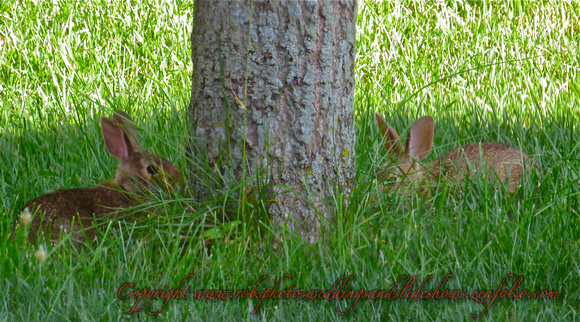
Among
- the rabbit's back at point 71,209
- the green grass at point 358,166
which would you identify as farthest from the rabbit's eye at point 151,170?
the rabbit's back at point 71,209

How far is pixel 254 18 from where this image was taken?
3.62m

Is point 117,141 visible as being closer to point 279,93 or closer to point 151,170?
point 151,170

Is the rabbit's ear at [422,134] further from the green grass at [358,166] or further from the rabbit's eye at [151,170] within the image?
the rabbit's eye at [151,170]

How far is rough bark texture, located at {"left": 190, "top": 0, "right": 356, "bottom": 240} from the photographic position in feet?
11.9

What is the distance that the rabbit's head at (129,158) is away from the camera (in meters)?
4.61

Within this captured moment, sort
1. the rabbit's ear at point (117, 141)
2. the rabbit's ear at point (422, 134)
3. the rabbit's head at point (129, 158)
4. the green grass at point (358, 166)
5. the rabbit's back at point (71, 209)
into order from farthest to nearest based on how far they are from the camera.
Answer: the rabbit's ear at point (422, 134) < the rabbit's ear at point (117, 141) < the rabbit's head at point (129, 158) < the rabbit's back at point (71, 209) < the green grass at point (358, 166)

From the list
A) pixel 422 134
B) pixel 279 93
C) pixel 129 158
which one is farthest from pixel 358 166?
pixel 129 158

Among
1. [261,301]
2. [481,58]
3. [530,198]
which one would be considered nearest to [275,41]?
[261,301]

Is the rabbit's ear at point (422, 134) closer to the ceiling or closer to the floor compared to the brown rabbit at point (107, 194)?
closer to the ceiling

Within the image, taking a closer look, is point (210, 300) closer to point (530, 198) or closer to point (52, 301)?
point (52, 301)

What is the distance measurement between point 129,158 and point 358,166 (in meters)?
1.59

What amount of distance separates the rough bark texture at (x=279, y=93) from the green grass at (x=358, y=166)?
169 millimetres

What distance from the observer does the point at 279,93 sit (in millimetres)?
3672

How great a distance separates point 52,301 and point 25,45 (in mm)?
4343
